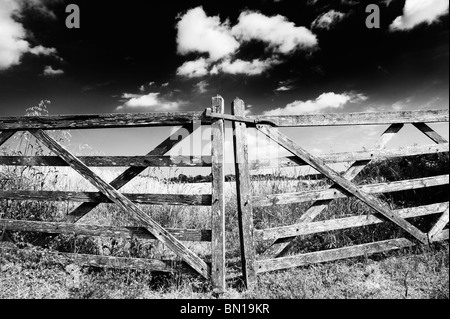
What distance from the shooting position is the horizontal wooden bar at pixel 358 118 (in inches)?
142

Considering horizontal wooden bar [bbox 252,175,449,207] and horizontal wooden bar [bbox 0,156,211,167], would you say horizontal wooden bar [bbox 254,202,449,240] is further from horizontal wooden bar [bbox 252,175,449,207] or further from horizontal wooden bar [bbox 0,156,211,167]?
horizontal wooden bar [bbox 0,156,211,167]

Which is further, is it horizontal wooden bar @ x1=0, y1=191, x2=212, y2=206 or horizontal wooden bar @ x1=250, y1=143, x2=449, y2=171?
horizontal wooden bar @ x1=250, y1=143, x2=449, y2=171

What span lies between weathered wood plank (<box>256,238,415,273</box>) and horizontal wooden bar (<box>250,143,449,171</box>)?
1.26m

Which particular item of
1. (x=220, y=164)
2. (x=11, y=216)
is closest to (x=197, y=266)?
(x=220, y=164)

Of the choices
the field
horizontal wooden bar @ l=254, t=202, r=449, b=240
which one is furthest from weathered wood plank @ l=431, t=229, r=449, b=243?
horizontal wooden bar @ l=254, t=202, r=449, b=240

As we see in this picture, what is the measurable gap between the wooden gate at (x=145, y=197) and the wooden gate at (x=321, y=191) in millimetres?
295

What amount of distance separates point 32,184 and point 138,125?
3450 millimetres

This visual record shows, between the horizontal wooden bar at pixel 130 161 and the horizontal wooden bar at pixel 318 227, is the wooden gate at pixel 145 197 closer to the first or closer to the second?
the horizontal wooden bar at pixel 130 161

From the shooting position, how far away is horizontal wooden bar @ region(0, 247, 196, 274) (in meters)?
3.40

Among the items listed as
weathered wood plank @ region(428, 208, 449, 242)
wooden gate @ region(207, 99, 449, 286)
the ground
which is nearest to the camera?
the ground

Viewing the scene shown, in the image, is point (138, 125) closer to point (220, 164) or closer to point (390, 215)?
point (220, 164)

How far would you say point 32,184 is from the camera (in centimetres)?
532

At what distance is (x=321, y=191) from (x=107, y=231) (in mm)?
2957

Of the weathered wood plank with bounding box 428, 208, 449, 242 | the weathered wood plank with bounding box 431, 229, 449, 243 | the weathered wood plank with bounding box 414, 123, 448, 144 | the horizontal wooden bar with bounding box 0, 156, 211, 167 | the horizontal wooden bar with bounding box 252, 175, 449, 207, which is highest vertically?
the weathered wood plank with bounding box 414, 123, 448, 144
